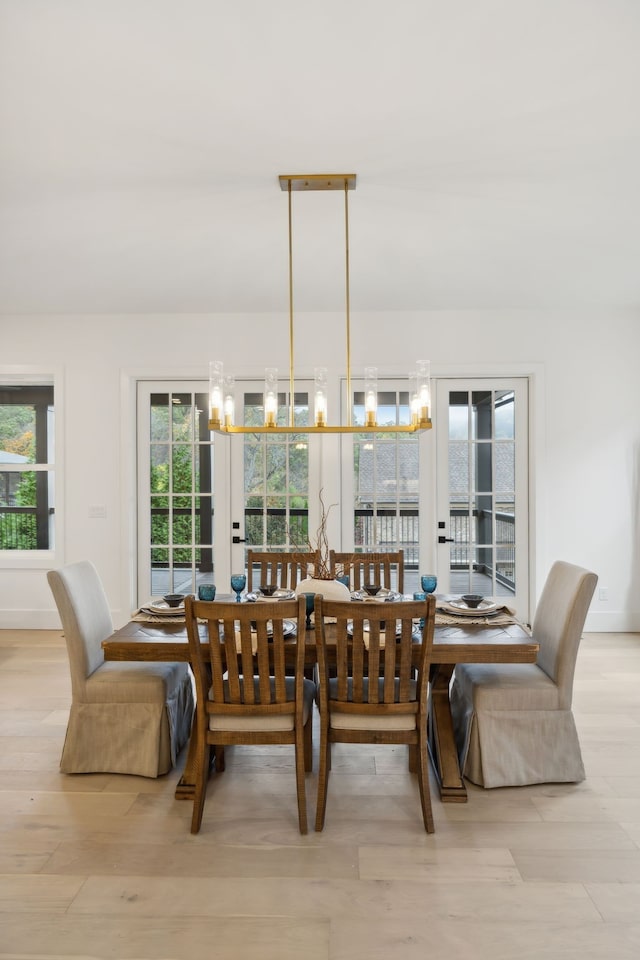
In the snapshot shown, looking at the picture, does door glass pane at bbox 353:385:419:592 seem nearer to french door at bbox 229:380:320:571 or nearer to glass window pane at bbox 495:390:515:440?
french door at bbox 229:380:320:571

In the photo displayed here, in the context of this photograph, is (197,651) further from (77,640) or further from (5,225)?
(5,225)

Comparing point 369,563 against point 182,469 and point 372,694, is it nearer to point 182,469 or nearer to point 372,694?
point 372,694

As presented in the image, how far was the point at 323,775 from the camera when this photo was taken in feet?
7.88

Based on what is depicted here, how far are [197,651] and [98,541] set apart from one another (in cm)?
323

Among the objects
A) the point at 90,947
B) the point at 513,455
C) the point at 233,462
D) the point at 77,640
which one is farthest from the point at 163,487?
the point at 90,947

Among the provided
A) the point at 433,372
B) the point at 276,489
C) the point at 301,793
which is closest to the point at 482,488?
the point at 433,372

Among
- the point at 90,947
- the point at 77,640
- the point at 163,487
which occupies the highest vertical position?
the point at 163,487

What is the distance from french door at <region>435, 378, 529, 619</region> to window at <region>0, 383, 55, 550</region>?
3.44 meters

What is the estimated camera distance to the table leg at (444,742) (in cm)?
260

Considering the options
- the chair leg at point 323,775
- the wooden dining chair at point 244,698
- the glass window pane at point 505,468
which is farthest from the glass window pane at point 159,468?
the chair leg at point 323,775

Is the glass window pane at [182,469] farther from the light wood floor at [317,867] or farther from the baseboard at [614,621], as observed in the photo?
the baseboard at [614,621]

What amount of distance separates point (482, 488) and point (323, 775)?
130 inches

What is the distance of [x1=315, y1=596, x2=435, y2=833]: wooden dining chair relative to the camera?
229 centimetres

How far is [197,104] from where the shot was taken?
2.37m
